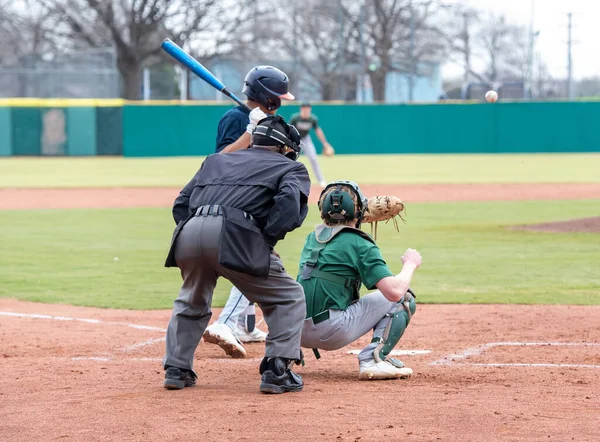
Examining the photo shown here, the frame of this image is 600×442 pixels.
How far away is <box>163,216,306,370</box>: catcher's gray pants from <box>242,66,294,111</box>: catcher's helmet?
1101 millimetres

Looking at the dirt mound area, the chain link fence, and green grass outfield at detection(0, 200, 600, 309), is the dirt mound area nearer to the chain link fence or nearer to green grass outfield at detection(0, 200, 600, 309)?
green grass outfield at detection(0, 200, 600, 309)

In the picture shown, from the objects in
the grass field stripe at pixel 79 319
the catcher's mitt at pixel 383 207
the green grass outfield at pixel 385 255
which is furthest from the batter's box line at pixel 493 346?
the grass field stripe at pixel 79 319

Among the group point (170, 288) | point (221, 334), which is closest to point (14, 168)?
point (170, 288)

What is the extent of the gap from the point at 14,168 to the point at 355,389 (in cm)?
3112

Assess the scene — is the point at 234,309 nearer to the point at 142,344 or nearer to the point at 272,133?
the point at 142,344

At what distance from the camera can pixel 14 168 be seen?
114 feet

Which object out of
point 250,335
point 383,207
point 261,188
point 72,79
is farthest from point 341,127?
point 261,188

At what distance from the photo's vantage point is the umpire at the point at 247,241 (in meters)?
5.11

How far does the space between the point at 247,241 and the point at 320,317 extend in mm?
788

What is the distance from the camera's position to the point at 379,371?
18.4ft

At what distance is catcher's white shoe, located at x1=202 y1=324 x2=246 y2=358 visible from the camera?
6.58 meters

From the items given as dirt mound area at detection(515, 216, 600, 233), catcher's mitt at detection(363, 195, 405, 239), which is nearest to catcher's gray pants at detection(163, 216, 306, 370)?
catcher's mitt at detection(363, 195, 405, 239)

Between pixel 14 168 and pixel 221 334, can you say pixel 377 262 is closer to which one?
pixel 221 334

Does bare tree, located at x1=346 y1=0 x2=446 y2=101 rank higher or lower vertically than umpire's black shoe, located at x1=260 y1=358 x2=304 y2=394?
higher
